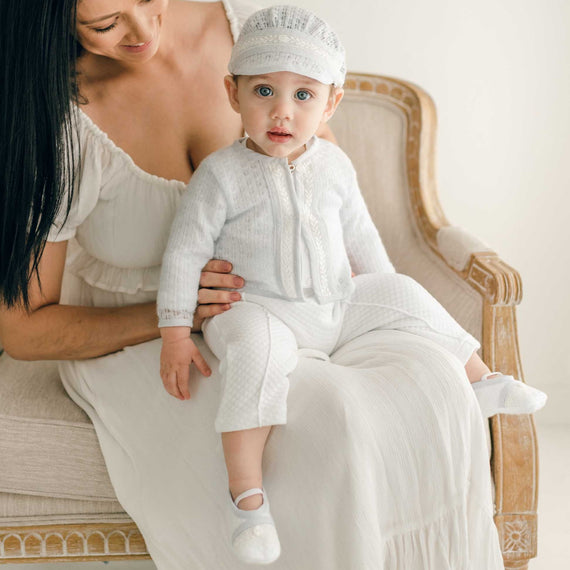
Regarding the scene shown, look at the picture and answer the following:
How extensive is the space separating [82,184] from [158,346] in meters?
0.32

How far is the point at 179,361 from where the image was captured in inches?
49.0

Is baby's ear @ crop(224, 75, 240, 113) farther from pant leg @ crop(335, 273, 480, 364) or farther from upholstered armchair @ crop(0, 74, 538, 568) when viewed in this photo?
upholstered armchair @ crop(0, 74, 538, 568)

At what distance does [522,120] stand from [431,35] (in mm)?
410

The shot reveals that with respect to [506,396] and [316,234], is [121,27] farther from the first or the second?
[506,396]

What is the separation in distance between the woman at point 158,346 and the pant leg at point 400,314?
0.11 feet

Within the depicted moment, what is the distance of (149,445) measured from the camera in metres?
1.31

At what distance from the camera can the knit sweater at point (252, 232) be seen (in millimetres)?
1274

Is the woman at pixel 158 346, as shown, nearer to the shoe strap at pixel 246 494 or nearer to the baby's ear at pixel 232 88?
the shoe strap at pixel 246 494

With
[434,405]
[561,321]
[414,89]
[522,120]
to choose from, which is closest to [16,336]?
[434,405]

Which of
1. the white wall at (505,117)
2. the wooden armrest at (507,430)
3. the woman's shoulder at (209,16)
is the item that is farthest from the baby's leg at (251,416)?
the white wall at (505,117)

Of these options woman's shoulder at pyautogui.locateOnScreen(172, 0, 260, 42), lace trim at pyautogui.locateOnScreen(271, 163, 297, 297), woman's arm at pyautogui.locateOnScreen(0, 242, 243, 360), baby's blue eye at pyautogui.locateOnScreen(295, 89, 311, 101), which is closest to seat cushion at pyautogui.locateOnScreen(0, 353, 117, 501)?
woman's arm at pyautogui.locateOnScreen(0, 242, 243, 360)

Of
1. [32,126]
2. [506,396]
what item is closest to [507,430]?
[506,396]

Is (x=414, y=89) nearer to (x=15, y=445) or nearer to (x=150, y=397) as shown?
(x=150, y=397)

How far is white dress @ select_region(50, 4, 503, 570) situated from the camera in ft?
3.56
